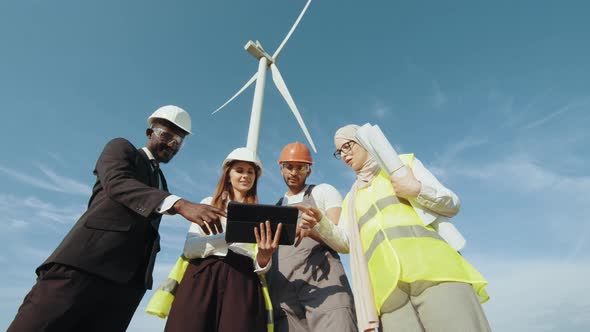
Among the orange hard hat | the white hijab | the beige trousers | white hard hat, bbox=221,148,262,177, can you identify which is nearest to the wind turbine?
the orange hard hat

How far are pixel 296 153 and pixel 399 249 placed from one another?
287 centimetres

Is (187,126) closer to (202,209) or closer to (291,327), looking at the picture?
(202,209)

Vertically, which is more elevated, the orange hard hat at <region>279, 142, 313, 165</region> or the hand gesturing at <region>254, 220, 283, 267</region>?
the orange hard hat at <region>279, 142, 313, 165</region>

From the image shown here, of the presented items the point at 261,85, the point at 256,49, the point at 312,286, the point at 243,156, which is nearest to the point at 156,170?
the point at 243,156

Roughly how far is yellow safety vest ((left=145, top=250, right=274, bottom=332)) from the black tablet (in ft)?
3.08

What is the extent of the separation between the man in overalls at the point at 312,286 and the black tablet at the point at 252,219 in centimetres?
58

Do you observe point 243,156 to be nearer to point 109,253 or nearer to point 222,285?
point 222,285

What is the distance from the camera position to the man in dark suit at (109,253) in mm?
3898

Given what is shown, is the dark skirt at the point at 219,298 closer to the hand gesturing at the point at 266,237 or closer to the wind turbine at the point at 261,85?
the hand gesturing at the point at 266,237

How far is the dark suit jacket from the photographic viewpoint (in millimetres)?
4180

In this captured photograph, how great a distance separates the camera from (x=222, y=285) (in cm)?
435

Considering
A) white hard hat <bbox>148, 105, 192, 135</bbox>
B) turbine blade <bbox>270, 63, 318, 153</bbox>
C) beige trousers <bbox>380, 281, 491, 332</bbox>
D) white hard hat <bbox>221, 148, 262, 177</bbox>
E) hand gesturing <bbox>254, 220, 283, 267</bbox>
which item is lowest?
beige trousers <bbox>380, 281, 491, 332</bbox>

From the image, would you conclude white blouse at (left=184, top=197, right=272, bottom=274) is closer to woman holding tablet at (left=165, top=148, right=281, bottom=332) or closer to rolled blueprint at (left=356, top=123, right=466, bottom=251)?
woman holding tablet at (left=165, top=148, right=281, bottom=332)

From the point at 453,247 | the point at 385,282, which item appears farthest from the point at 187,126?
the point at 453,247
